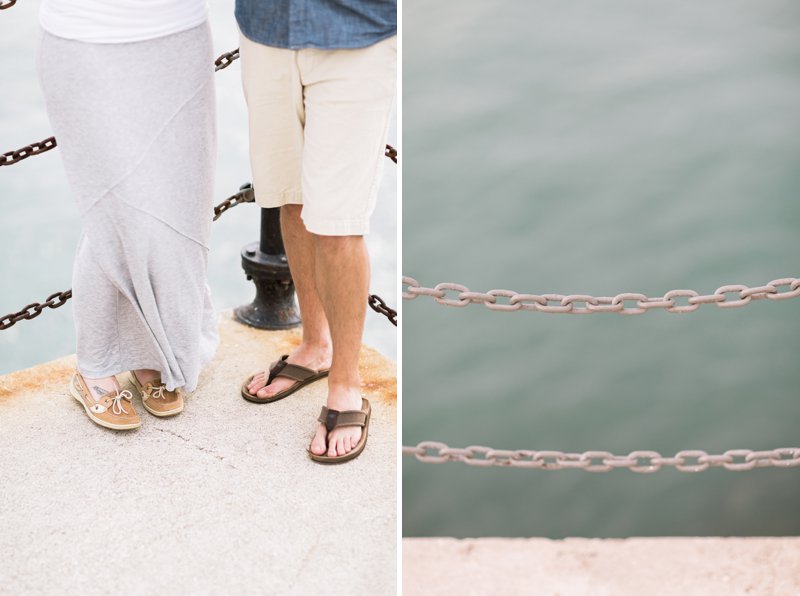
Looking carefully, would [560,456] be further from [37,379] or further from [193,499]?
[37,379]

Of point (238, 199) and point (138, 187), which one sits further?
point (238, 199)

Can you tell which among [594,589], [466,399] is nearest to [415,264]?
[466,399]

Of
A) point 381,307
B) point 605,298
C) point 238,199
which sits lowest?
point 381,307

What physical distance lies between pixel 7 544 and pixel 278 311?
3.96 ft

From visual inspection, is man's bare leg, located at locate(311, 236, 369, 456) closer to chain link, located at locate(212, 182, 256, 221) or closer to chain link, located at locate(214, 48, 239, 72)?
chain link, located at locate(212, 182, 256, 221)

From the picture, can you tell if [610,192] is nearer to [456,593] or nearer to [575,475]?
[575,475]

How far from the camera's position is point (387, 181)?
3.73 metres

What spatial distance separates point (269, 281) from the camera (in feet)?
9.25

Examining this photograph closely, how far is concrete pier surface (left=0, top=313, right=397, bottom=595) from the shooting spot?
1.83 meters

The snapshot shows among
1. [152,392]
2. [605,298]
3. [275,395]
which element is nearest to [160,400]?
[152,392]

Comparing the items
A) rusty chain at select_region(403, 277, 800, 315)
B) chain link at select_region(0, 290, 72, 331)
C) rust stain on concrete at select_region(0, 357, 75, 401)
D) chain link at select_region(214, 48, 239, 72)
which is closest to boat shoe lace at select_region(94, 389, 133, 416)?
rust stain on concrete at select_region(0, 357, 75, 401)

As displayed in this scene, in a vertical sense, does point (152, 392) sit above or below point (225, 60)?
below

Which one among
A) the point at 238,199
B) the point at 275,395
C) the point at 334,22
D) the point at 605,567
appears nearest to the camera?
the point at 334,22

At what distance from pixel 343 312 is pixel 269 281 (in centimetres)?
69
